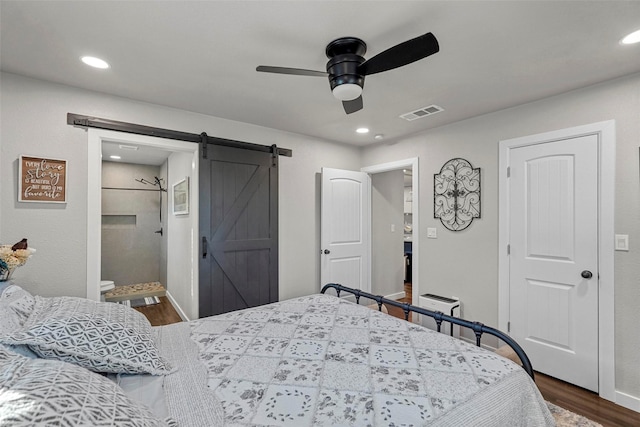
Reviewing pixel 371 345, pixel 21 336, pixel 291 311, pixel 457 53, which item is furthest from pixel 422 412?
pixel 457 53

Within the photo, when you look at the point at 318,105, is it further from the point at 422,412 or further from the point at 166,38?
the point at 422,412

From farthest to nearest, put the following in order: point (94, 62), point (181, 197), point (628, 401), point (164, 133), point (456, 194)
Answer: point (181, 197)
point (456, 194)
point (164, 133)
point (628, 401)
point (94, 62)

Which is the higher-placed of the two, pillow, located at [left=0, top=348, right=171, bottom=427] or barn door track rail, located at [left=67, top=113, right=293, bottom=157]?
barn door track rail, located at [left=67, top=113, right=293, bottom=157]

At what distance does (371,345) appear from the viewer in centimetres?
166

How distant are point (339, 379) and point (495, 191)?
2647 mm

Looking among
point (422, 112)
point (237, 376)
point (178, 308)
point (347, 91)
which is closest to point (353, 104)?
point (347, 91)

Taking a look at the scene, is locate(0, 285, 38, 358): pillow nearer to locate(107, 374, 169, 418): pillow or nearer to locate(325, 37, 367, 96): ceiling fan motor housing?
locate(107, 374, 169, 418): pillow

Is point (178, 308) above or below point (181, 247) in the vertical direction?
below

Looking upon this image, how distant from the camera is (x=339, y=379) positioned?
51.8 inches

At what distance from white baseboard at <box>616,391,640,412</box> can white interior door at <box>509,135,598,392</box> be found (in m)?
0.14

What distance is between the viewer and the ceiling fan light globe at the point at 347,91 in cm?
188

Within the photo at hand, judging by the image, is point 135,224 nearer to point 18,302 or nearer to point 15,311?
point 18,302

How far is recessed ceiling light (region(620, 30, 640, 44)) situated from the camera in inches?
71.2

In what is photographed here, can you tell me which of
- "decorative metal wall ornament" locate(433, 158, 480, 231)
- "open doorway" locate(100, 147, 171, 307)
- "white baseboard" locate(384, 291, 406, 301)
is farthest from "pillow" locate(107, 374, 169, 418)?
"open doorway" locate(100, 147, 171, 307)
